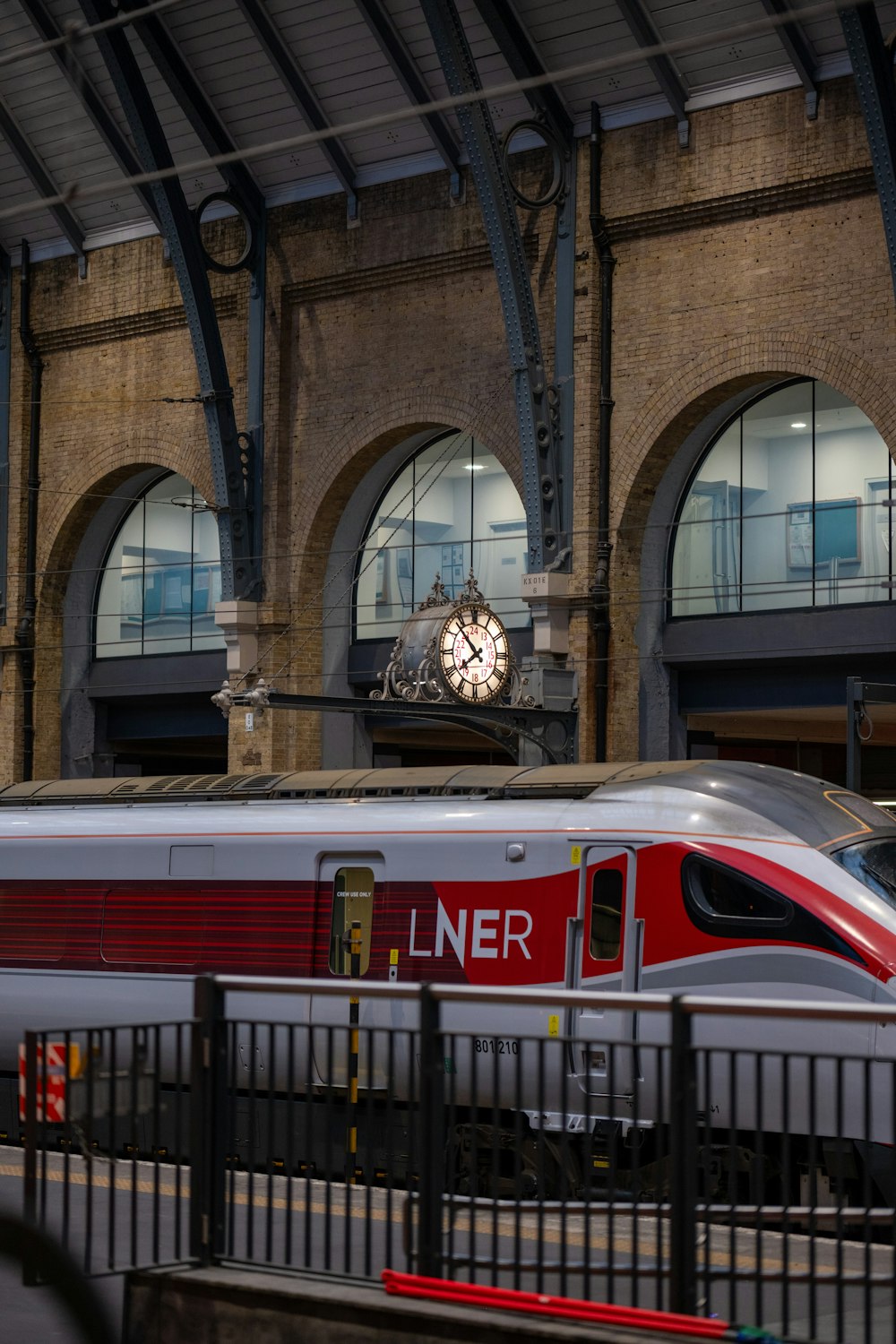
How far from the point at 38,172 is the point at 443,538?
9255mm

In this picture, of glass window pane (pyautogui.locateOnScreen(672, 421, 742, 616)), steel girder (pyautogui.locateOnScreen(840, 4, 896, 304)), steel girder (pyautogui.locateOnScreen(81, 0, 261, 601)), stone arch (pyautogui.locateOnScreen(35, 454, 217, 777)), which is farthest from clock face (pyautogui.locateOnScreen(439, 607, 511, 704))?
stone arch (pyautogui.locateOnScreen(35, 454, 217, 777))

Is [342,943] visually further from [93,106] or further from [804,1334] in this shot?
[93,106]

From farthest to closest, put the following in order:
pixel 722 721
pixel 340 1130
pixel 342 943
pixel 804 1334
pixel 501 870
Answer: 1. pixel 722 721
2. pixel 342 943
3. pixel 501 870
4. pixel 340 1130
5. pixel 804 1334

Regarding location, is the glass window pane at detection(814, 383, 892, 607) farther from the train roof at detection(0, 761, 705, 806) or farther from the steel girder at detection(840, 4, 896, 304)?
the train roof at detection(0, 761, 705, 806)

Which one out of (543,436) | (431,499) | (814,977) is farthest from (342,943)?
(431,499)

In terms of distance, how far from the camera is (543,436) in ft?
78.4

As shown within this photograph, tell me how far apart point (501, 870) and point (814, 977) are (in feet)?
7.99

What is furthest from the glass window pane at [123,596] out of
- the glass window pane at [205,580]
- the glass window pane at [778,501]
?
the glass window pane at [778,501]

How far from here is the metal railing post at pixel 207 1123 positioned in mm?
6867

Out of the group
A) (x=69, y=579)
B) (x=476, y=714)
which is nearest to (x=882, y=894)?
(x=476, y=714)

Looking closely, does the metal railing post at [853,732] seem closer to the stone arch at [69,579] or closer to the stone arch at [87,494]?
the stone arch at [87,494]

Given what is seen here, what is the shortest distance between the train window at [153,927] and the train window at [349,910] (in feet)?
4.39

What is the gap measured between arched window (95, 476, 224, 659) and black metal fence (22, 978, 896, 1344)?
2224cm

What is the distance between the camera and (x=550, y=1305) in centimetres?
602
